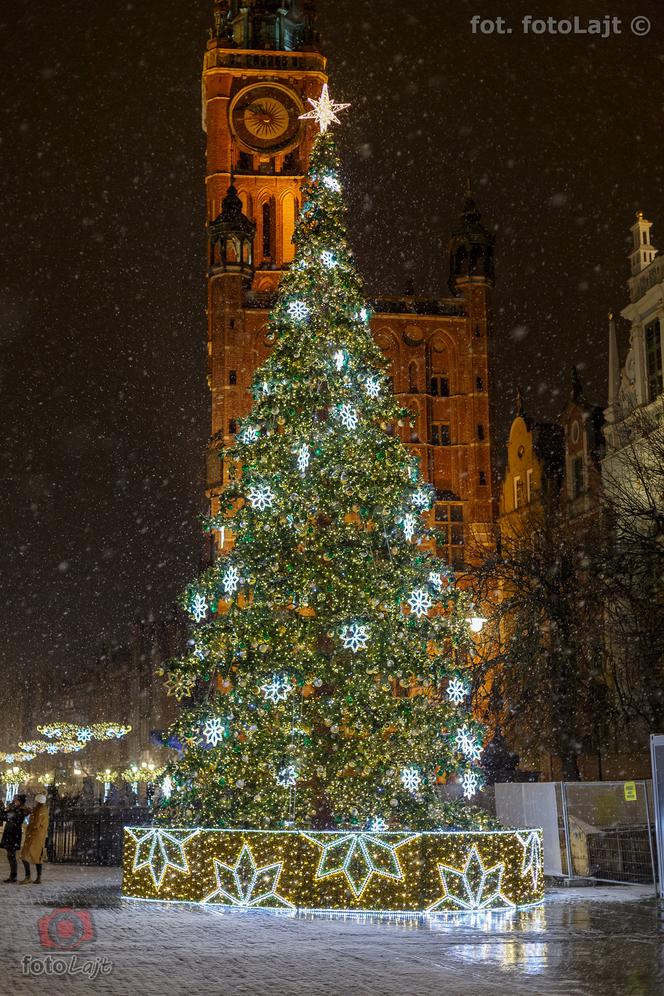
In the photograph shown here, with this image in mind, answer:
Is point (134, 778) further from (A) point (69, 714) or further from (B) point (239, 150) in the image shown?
(A) point (69, 714)

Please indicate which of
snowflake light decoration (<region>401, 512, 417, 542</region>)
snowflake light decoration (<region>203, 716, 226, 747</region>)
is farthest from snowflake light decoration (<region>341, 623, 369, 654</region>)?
snowflake light decoration (<region>203, 716, 226, 747</region>)

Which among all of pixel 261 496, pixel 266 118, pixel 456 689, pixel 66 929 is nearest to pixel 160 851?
pixel 66 929

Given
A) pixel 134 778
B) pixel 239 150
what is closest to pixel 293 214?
pixel 239 150

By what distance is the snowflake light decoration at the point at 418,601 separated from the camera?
17266 millimetres

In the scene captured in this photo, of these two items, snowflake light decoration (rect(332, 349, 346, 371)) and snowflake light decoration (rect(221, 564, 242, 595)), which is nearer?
snowflake light decoration (rect(221, 564, 242, 595))

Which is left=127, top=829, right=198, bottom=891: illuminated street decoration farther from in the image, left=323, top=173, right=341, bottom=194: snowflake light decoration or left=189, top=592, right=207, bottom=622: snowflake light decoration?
left=323, top=173, right=341, bottom=194: snowflake light decoration

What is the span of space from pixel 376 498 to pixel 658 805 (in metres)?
5.61

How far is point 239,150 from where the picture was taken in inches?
3140

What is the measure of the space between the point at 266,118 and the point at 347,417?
219 feet

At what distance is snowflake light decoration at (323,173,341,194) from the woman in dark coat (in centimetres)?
1190

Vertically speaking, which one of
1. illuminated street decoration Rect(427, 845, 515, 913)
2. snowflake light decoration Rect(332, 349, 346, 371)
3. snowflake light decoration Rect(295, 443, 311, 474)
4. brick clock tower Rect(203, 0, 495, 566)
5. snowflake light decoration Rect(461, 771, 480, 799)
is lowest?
illuminated street decoration Rect(427, 845, 515, 913)

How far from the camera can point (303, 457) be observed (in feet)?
58.6

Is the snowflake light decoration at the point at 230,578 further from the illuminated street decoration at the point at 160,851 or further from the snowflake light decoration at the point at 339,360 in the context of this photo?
the illuminated street decoration at the point at 160,851

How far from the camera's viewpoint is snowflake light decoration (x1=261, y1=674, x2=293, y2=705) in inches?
667
